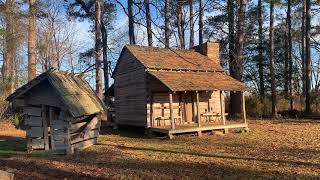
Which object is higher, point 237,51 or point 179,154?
point 237,51

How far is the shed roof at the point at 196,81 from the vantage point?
20252 mm

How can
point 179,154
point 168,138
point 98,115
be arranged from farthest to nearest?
point 168,138, point 98,115, point 179,154

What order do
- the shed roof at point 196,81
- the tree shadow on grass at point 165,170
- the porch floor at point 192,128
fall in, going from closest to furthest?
1. the tree shadow on grass at point 165,170
2. the porch floor at point 192,128
3. the shed roof at point 196,81

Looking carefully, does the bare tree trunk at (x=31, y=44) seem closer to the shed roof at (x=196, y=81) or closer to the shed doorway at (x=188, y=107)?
the shed roof at (x=196, y=81)

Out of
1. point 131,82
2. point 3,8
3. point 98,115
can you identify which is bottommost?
point 98,115

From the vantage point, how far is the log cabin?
21188mm

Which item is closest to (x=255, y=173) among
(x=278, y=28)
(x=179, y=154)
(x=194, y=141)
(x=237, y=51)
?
(x=179, y=154)

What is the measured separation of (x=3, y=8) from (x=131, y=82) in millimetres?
11064

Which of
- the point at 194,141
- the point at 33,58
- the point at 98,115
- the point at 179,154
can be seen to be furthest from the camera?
the point at 33,58

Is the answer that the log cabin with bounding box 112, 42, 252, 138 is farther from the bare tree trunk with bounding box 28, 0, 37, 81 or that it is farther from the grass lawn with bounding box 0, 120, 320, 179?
the bare tree trunk with bounding box 28, 0, 37, 81

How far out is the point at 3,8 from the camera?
27297 millimetres

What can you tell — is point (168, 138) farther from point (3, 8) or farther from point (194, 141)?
point (3, 8)

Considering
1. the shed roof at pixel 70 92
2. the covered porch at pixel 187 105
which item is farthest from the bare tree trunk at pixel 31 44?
the shed roof at pixel 70 92

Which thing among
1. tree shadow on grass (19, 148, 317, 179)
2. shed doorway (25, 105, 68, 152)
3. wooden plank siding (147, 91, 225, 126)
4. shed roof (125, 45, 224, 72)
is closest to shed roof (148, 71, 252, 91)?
shed roof (125, 45, 224, 72)
